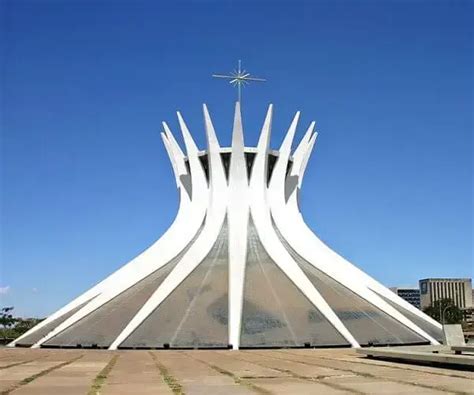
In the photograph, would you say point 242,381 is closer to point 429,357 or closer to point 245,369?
point 245,369

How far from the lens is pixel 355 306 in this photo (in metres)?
30.6

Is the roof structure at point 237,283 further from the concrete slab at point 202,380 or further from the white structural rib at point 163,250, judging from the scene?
the concrete slab at point 202,380

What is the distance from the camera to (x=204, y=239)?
117 ft

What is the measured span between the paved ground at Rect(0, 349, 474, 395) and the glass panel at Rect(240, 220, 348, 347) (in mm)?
9278

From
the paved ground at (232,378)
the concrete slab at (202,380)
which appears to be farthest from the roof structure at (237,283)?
the concrete slab at (202,380)

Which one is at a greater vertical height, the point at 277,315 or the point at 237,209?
the point at 237,209

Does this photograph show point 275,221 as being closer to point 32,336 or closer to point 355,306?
point 355,306

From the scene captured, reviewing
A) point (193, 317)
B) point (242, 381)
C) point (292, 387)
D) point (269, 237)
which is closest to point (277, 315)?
point (193, 317)

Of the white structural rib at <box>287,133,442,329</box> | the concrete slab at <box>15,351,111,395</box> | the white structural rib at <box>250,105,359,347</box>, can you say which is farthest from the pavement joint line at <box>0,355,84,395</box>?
the white structural rib at <box>287,133,442,329</box>

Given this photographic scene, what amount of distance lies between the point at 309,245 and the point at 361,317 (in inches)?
286

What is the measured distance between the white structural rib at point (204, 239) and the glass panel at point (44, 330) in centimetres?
547

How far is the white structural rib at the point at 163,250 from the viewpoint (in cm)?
3203

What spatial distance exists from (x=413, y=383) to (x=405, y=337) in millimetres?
18480

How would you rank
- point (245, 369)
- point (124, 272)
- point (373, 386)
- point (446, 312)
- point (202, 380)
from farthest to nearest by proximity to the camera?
point (446, 312), point (124, 272), point (245, 369), point (202, 380), point (373, 386)
